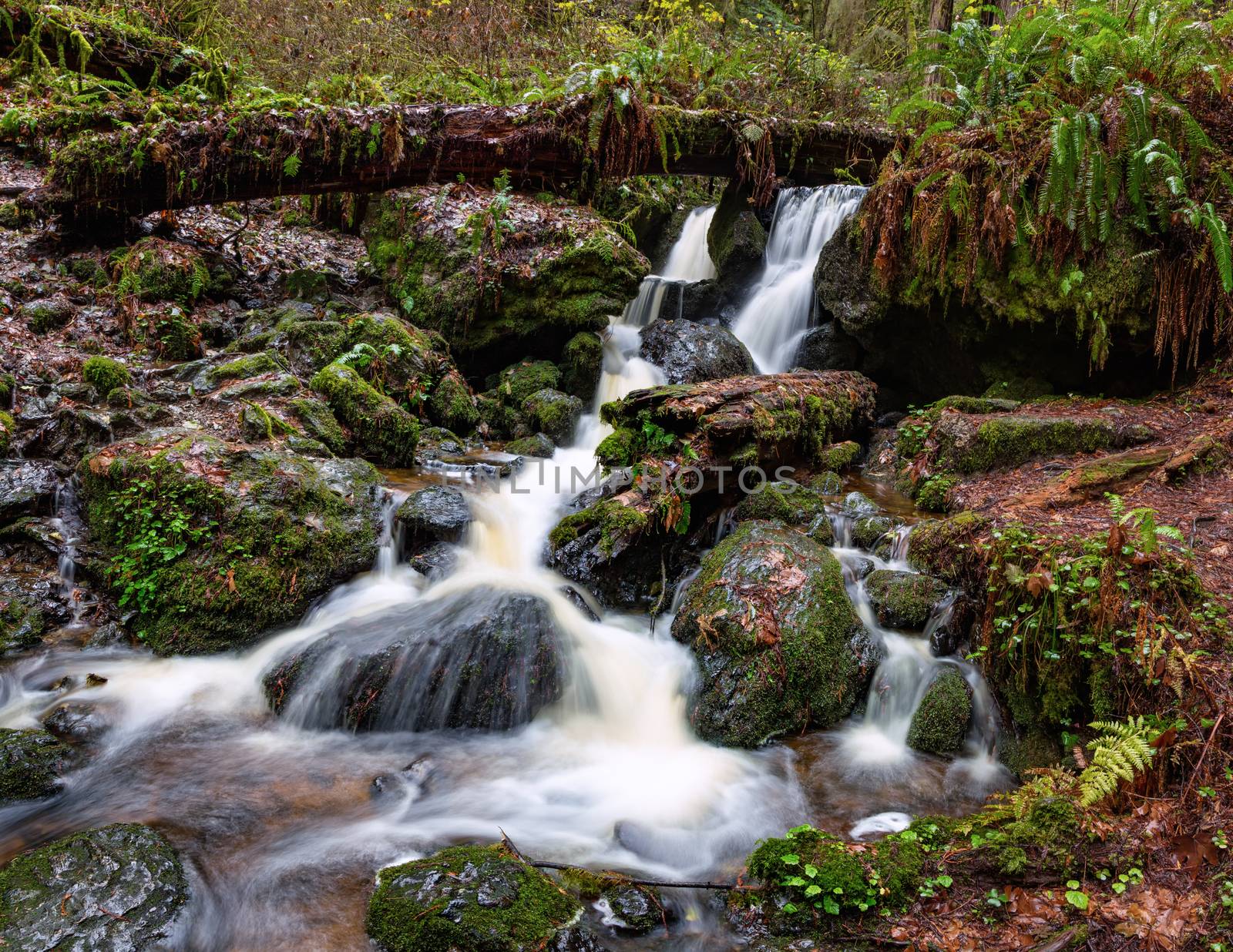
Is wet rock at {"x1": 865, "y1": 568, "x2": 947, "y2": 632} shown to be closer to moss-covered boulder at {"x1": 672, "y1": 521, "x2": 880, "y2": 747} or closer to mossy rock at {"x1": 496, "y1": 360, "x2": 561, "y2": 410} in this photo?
moss-covered boulder at {"x1": 672, "y1": 521, "x2": 880, "y2": 747}

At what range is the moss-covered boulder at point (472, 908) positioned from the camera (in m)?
2.62

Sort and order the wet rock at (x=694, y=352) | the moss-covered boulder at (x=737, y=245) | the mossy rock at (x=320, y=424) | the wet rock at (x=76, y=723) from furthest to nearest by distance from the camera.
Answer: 1. the moss-covered boulder at (x=737, y=245)
2. the wet rock at (x=694, y=352)
3. the mossy rock at (x=320, y=424)
4. the wet rock at (x=76, y=723)

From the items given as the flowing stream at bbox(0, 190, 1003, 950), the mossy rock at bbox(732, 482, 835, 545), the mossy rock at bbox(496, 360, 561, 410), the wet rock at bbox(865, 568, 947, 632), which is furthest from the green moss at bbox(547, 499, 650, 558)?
the mossy rock at bbox(496, 360, 561, 410)

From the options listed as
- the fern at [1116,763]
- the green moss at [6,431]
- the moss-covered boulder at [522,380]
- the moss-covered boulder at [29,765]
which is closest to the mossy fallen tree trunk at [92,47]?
the moss-covered boulder at [522,380]

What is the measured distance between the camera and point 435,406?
8.13 metres

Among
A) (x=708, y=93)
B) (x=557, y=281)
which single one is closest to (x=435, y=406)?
(x=557, y=281)

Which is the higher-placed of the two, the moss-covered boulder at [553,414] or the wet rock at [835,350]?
the wet rock at [835,350]

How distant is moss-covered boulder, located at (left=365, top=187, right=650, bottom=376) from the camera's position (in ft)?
29.6

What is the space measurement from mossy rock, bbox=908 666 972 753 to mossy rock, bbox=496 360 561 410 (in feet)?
18.8

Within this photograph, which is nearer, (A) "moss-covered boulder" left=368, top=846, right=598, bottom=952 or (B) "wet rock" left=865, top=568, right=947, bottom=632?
(A) "moss-covered boulder" left=368, top=846, right=598, bottom=952

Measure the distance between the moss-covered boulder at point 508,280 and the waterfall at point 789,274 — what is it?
6.57 feet

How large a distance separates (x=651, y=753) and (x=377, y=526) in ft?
9.57

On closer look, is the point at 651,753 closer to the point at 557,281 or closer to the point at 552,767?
the point at 552,767

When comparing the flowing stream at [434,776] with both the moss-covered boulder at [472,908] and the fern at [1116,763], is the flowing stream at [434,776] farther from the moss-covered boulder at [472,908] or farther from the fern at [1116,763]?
the fern at [1116,763]
